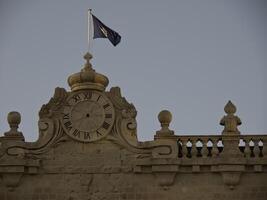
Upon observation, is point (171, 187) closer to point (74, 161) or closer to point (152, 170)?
point (152, 170)

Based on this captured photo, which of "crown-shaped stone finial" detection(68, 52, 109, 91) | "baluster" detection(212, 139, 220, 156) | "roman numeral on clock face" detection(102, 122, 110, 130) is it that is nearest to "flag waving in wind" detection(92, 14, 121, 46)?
"crown-shaped stone finial" detection(68, 52, 109, 91)

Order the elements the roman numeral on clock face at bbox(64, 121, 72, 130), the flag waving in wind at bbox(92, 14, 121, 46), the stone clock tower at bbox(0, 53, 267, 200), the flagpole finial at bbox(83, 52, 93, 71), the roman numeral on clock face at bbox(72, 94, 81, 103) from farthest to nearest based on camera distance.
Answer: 1. the flag waving in wind at bbox(92, 14, 121, 46)
2. the flagpole finial at bbox(83, 52, 93, 71)
3. the roman numeral on clock face at bbox(72, 94, 81, 103)
4. the roman numeral on clock face at bbox(64, 121, 72, 130)
5. the stone clock tower at bbox(0, 53, 267, 200)

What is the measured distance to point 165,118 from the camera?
20953 millimetres

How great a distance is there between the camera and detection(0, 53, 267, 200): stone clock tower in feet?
67.4

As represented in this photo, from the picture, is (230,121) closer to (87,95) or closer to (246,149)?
(246,149)

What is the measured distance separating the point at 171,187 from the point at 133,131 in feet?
5.90

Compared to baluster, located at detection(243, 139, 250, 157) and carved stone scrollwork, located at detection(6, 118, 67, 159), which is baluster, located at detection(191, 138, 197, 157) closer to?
baluster, located at detection(243, 139, 250, 157)

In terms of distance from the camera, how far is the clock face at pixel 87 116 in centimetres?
2095

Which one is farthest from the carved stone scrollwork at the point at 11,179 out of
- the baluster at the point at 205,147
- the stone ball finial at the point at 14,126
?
the baluster at the point at 205,147

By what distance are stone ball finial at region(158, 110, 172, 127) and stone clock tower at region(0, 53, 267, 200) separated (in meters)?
0.03

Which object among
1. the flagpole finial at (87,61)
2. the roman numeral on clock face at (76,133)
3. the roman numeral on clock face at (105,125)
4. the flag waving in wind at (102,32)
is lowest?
the roman numeral on clock face at (76,133)

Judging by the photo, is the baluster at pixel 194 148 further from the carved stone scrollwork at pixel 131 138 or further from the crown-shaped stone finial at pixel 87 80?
the crown-shaped stone finial at pixel 87 80

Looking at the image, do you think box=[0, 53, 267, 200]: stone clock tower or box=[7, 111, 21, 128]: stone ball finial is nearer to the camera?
box=[0, 53, 267, 200]: stone clock tower

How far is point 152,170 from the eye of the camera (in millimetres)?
20578
